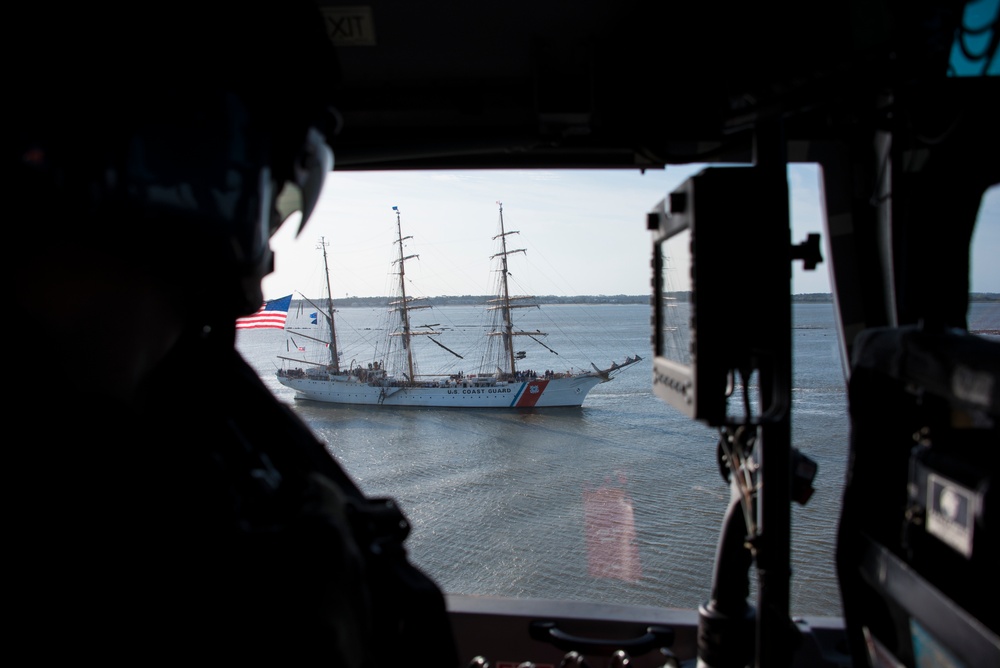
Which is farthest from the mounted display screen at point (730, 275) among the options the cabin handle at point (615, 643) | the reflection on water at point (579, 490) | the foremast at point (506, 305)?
the foremast at point (506, 305)

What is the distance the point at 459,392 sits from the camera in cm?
2609

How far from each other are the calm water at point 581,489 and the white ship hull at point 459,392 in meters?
0.50

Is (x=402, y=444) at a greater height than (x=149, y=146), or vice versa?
(x=149, y=146)

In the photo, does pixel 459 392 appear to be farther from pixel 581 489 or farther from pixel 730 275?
pixel 730 275

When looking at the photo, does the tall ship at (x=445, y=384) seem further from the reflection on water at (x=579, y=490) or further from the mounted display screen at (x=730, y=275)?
the mounted display screen at (x=730, y=275)

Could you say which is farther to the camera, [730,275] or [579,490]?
[579,490]

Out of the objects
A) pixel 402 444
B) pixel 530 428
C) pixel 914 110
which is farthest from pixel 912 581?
pixel 530 428

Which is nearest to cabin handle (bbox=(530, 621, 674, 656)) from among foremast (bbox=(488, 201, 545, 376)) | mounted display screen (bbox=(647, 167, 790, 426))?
mounted display screen (bbox=(647, 167, 790, 426))

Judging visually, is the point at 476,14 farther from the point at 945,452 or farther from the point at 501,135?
the point at 945,452

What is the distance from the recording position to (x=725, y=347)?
44.6 inches

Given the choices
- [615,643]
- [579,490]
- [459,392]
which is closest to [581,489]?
[579,490]

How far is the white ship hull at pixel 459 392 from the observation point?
25.7m

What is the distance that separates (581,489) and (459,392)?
1130 cm

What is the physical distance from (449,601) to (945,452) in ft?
4.63
